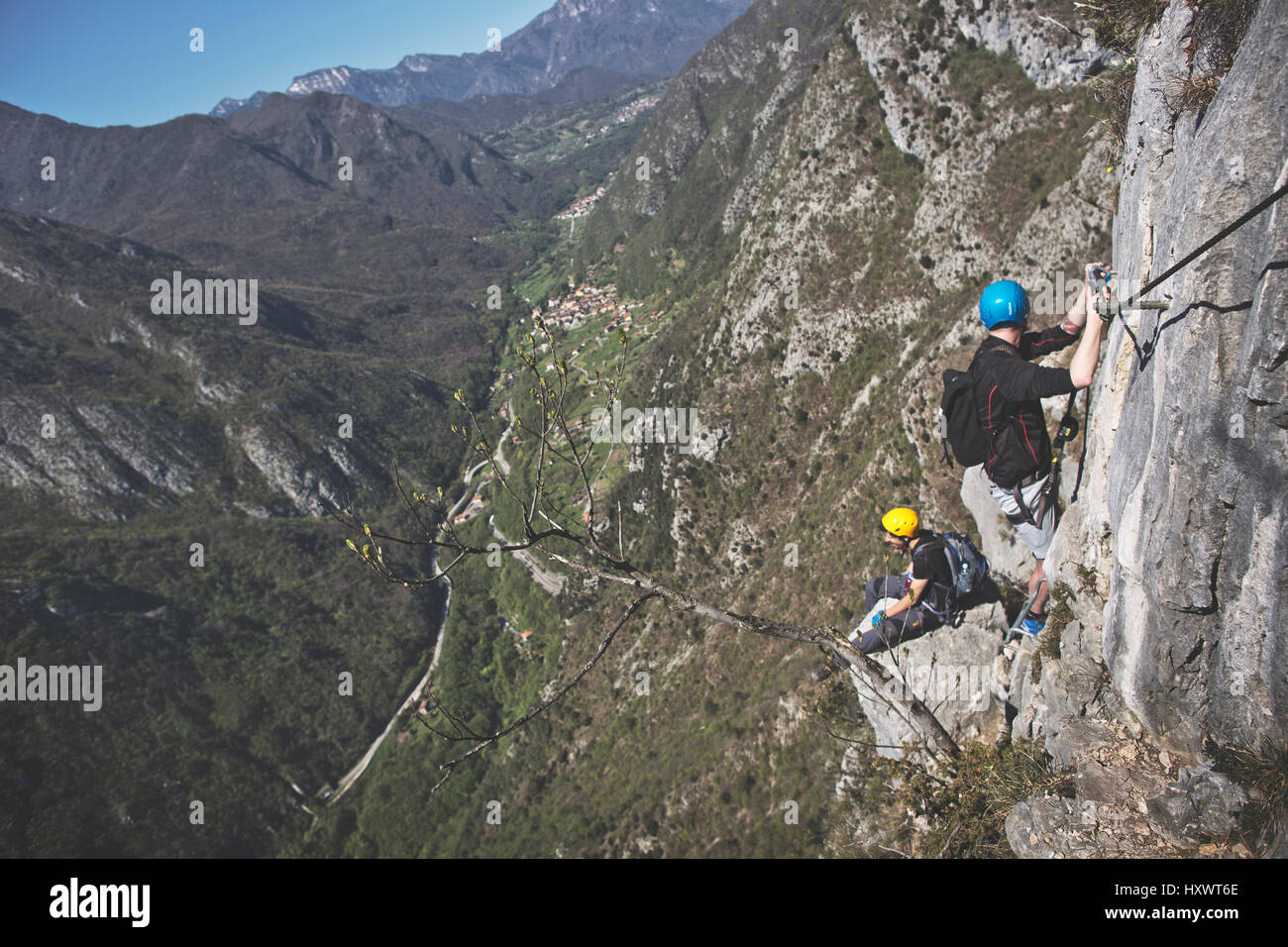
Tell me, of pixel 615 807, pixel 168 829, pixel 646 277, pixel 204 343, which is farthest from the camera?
pixel 646 277

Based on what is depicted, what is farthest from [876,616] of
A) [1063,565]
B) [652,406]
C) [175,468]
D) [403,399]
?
[403,399]

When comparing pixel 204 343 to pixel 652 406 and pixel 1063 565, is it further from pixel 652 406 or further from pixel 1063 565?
pixel 1063 565

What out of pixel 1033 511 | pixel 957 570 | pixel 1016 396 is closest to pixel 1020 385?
pixel 1016 396

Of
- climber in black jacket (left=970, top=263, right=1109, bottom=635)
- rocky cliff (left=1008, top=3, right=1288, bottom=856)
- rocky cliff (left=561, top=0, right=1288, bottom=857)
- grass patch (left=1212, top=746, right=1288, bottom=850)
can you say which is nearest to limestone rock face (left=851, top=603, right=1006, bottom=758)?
rocky cliff (left=561, top=0, right=1288, bottom=857)

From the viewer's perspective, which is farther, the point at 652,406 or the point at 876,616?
the point at 652,406

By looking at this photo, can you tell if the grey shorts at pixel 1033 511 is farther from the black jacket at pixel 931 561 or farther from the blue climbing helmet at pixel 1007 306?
the blue climbing helmet at pixel 1007 306
